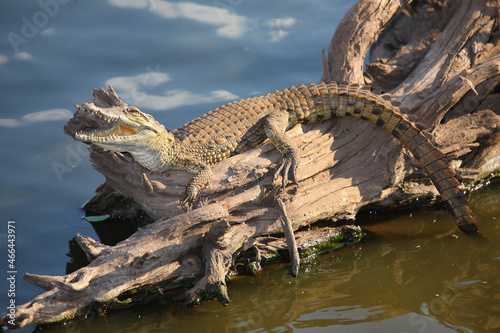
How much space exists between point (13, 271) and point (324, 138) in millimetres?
4096

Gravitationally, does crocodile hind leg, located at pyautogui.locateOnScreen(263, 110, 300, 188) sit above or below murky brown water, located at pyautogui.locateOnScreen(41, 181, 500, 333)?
above

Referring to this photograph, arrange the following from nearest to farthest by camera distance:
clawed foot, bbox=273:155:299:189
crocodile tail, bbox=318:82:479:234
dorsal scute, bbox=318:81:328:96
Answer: clawed foot, bbox=273:155:299:189 < crocodile tail, bbox=318:82:479:234 < dorsal scute, bbox=318:81:328:96

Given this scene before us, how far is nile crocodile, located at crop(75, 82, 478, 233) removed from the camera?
201 inches

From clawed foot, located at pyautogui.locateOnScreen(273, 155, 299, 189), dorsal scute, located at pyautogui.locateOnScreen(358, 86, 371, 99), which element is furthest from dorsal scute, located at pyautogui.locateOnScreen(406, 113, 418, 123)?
clawed foot, located at pyautogui.locateOnScreen(273, 155, 299, 189)

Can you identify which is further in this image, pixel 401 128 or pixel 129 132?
pixel 401 128

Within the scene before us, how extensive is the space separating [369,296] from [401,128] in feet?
7.18

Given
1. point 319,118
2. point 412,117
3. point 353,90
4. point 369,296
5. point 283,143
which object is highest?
point 353,90

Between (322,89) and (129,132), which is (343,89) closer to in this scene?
(322,89)

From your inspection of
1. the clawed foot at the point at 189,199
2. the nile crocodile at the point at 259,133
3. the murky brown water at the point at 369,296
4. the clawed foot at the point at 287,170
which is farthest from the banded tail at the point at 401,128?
the clawed foot at the point at 189,199

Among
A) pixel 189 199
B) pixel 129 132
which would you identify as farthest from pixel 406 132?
pixel 129 132

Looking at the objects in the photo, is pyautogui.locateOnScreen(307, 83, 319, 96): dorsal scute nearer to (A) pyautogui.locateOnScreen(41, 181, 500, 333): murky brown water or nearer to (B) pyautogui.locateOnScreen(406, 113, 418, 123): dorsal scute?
(B) pyautogui.locateOnScreen(406, 113, 418, 123): dorsal scute

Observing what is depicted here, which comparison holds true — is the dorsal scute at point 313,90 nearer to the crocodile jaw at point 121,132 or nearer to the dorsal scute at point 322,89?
the dorsal scute at point 322,89

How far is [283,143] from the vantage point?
530 centimetres

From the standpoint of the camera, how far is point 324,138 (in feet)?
18.6
